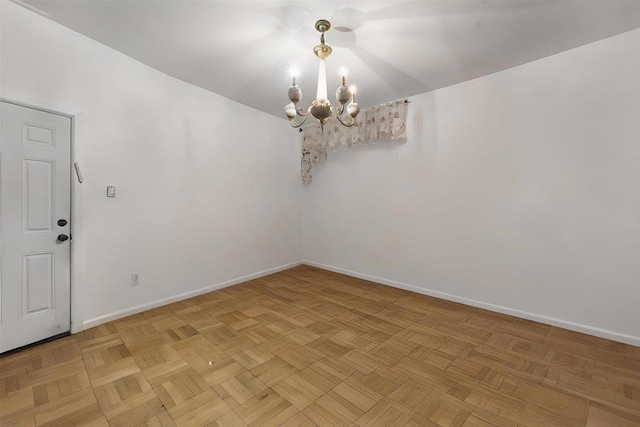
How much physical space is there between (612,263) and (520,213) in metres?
0.79

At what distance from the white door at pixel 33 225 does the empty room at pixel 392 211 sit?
2cm

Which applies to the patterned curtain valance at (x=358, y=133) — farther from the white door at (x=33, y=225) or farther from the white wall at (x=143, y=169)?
the white door at (x=33, y=225)

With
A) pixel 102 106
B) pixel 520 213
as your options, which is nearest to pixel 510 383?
pixel 520 213

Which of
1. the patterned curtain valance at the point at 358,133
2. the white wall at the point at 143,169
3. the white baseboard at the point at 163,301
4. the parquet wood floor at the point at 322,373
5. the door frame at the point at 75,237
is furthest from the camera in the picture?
the patterned curtain valance at the point at 358,133

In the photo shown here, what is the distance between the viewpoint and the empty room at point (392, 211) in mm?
1781

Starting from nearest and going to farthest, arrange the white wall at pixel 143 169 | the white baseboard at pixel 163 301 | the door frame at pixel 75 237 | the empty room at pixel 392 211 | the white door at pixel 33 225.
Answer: the empty room at pixel 392 211
the white door at pixel 33 225
the white wall at pixel 143 169
the door frame at pixel 75 237
the white baseboard at pixel 163 301

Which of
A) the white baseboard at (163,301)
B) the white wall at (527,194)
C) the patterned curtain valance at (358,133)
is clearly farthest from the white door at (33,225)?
the white wall at (527,194)

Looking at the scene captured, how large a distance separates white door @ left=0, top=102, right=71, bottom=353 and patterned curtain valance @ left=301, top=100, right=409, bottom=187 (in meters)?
2.57

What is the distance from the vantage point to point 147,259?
2967 millimetres

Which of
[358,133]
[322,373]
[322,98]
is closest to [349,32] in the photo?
[322,98]

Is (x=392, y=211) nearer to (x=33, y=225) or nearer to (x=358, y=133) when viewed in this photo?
(x=358, y=133)

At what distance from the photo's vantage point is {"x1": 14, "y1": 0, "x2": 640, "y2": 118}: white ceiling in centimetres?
200

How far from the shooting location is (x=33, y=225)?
7.36ft

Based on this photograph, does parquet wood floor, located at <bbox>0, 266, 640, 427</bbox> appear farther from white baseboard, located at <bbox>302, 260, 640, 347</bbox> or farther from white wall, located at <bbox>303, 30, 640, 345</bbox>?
white wall, located at <bbox>303, 30, 640, 345</bbox>
